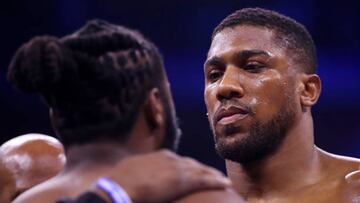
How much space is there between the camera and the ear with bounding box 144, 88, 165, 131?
102cm

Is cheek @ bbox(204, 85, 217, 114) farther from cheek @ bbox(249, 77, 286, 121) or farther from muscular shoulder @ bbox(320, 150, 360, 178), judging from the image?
muscular shoulder @ bbox(320, 150, 360, 178)

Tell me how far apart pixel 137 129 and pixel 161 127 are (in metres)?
0.04

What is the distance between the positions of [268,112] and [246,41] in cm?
21

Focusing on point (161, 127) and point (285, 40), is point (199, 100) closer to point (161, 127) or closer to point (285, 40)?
point (285, 40)

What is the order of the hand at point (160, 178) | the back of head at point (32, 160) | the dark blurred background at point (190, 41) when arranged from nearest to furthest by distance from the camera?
the hand at point (160, 178), the back of head at point (32, 160), the dark blurred background at point (190, 41)

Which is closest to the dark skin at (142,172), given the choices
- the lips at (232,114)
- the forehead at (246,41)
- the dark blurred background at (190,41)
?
the lips at (232,114)

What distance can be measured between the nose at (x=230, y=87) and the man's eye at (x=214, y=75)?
0.15 ft

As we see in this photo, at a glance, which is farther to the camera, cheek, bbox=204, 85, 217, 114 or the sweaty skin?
cheek, bbox=204, 85, 217, 114

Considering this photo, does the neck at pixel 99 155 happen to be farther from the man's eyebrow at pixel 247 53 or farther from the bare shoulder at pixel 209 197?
the man's eyebrow at pixel 247 53

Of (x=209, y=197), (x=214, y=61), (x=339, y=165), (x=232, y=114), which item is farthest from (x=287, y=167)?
(x=209, y=197)

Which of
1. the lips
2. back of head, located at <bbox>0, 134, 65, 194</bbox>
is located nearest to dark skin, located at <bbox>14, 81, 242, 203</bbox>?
back of head, located at <bbox>0, 134, 65, 194</bbox>

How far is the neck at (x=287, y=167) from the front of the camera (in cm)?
187

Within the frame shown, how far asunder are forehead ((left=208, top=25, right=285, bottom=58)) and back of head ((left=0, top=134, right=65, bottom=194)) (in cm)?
54

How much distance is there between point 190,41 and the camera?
12.5 feet
